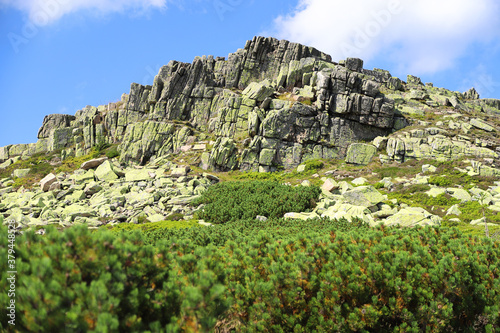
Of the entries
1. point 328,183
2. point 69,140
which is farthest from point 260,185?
point 69,140

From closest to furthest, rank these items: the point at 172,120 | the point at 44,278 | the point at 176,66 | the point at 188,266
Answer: the point at 44,278, the point at 188,266, the point at 172,120, the point at 176,66

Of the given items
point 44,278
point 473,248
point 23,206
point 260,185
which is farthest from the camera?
point 23,206

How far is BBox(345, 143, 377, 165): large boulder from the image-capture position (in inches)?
1485

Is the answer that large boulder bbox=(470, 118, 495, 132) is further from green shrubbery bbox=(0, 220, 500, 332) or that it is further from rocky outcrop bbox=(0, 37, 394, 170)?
green shrubbery bbox=(0, 220, 500, 332)

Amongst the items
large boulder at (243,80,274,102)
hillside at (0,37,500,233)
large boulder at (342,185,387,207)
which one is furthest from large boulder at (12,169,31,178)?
large boulder at (342,185,387,207)

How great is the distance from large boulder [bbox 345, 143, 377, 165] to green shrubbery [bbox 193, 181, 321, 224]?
689 inches

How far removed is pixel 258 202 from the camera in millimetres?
21062

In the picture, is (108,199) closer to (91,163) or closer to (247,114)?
(91,163)

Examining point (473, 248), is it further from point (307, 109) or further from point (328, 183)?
point (307, 109)

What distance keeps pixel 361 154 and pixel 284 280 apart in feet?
113

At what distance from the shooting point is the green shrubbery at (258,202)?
1975 cm

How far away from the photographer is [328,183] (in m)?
25.1

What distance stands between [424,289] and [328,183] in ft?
62.1

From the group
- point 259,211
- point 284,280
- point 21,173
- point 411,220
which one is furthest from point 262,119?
point 21,173
